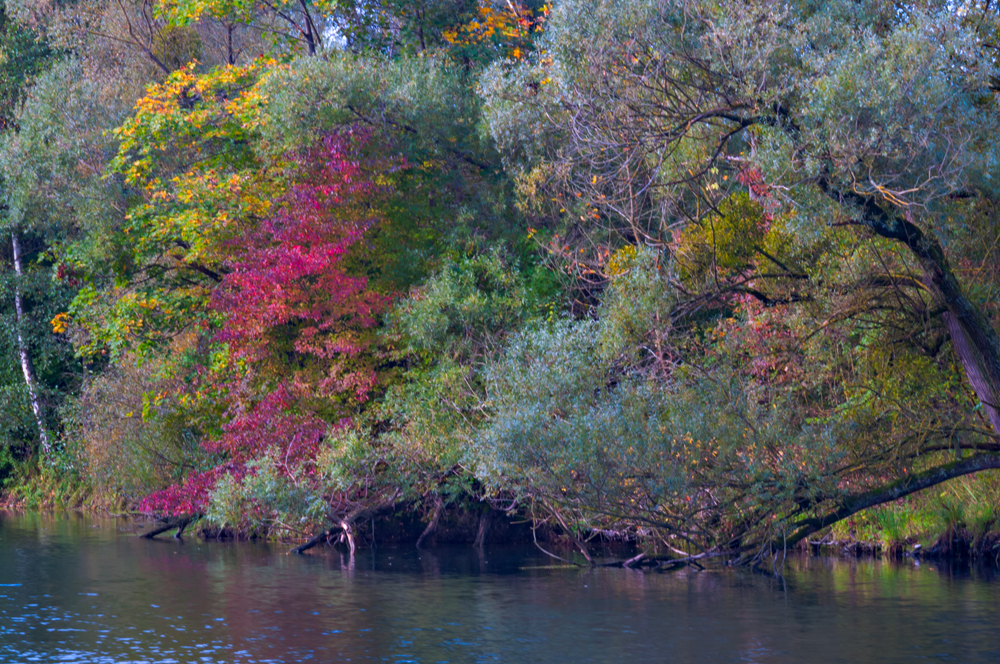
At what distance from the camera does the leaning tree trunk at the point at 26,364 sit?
33156 mm

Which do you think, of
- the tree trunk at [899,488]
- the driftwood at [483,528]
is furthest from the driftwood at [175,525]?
the tree trunk at [899,488]

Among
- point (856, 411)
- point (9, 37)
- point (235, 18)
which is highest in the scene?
point (9, 37)

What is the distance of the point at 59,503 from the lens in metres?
33.8

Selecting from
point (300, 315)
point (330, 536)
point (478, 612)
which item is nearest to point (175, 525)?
point (330, 536)

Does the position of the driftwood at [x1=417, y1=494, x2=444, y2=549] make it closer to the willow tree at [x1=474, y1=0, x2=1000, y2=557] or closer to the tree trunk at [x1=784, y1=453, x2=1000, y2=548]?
the willow tree at [x1=474, y1=0, x2=1000, y2=557]

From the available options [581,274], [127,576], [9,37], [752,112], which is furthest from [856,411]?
[9,37]

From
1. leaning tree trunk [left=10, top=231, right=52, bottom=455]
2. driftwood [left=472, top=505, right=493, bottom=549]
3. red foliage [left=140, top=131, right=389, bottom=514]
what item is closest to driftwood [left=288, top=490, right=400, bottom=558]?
red foliage [left=140, top=131, right=389, bottom=514]

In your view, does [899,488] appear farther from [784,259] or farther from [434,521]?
[434,521]

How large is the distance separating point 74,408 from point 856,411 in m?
21.8

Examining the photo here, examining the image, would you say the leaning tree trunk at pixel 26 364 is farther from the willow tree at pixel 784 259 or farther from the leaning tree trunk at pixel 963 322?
the leaning tree trunk at pixel 963 322

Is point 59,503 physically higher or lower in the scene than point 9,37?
lower

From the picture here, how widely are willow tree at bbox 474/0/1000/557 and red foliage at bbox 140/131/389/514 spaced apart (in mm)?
4150

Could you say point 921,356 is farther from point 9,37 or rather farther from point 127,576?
point 9,37

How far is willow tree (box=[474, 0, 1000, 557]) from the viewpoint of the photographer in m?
12.7
